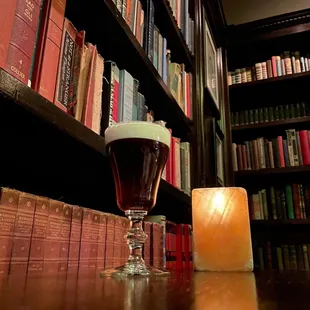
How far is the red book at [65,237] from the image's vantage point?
2.44 ft

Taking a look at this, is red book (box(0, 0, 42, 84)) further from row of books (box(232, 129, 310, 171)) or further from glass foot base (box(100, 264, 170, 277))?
row of books (box(232, 129, 310, 171))

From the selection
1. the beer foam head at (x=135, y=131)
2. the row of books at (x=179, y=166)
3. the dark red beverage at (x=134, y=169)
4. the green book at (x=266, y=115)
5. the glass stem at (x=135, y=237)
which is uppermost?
the green book at (x=266, y=115)

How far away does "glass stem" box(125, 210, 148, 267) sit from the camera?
2.04 feet

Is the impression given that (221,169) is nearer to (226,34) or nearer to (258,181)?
(258,181)

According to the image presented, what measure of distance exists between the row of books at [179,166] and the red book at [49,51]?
2.20 ft

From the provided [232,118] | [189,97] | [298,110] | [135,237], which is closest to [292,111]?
[298,110]

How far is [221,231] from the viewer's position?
0.91m

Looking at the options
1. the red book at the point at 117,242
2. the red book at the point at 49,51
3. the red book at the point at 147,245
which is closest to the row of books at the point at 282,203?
the red book at the point at 147,245

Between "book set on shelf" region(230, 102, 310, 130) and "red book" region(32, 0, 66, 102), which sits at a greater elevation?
"book set on shelf" region(230, 102, 310, 130)

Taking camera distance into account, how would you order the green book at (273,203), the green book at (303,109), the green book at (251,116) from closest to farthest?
the green book at (273,203)
the green book at (303,109)
the green book at (251,116)

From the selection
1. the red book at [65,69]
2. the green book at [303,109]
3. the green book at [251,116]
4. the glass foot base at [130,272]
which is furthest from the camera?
the green book at [251,116]

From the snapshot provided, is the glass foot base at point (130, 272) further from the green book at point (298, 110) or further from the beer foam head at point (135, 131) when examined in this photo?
the green book at point (298, 110)

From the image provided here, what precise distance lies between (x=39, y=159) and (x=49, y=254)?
1.06 feet

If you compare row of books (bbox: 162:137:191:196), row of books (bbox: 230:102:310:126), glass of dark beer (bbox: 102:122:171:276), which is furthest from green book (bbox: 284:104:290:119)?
glass of dark beer (bbox: 102:122:171:276)
